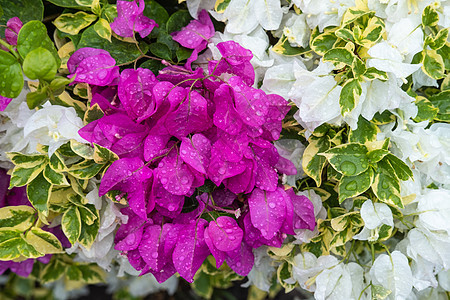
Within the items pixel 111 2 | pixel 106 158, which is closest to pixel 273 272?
pixel 106 158

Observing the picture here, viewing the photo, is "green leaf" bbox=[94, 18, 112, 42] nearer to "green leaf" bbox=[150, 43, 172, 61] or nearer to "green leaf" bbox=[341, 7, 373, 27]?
"green leaf" bbox=[150, 43, 172, 61]

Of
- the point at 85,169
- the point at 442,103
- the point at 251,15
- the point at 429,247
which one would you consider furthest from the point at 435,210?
the point at 85,169

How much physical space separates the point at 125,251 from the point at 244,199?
189 millimetres

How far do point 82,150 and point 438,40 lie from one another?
0.51 meters

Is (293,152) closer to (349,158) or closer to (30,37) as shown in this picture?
(349,158)

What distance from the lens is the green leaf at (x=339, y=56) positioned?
1.87 ft

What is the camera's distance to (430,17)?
60cm

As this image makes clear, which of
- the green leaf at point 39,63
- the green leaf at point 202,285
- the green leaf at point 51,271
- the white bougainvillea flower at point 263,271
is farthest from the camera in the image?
the green leaf at point 202,285

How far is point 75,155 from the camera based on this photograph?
25.1 inches

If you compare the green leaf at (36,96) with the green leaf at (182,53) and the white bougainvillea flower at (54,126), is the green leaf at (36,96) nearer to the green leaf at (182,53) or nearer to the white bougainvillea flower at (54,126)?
the white bougainvillea flower at (54,126)

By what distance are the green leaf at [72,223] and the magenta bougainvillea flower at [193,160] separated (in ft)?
0.20

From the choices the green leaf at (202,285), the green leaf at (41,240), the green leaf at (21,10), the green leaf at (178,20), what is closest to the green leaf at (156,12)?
the green leaf at (178,20)

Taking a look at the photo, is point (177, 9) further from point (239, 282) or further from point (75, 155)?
point (239, 282)

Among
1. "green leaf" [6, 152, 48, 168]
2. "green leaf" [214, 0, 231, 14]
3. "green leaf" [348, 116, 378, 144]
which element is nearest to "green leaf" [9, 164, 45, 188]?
"green leaf" [6, 152, 48, 168]
